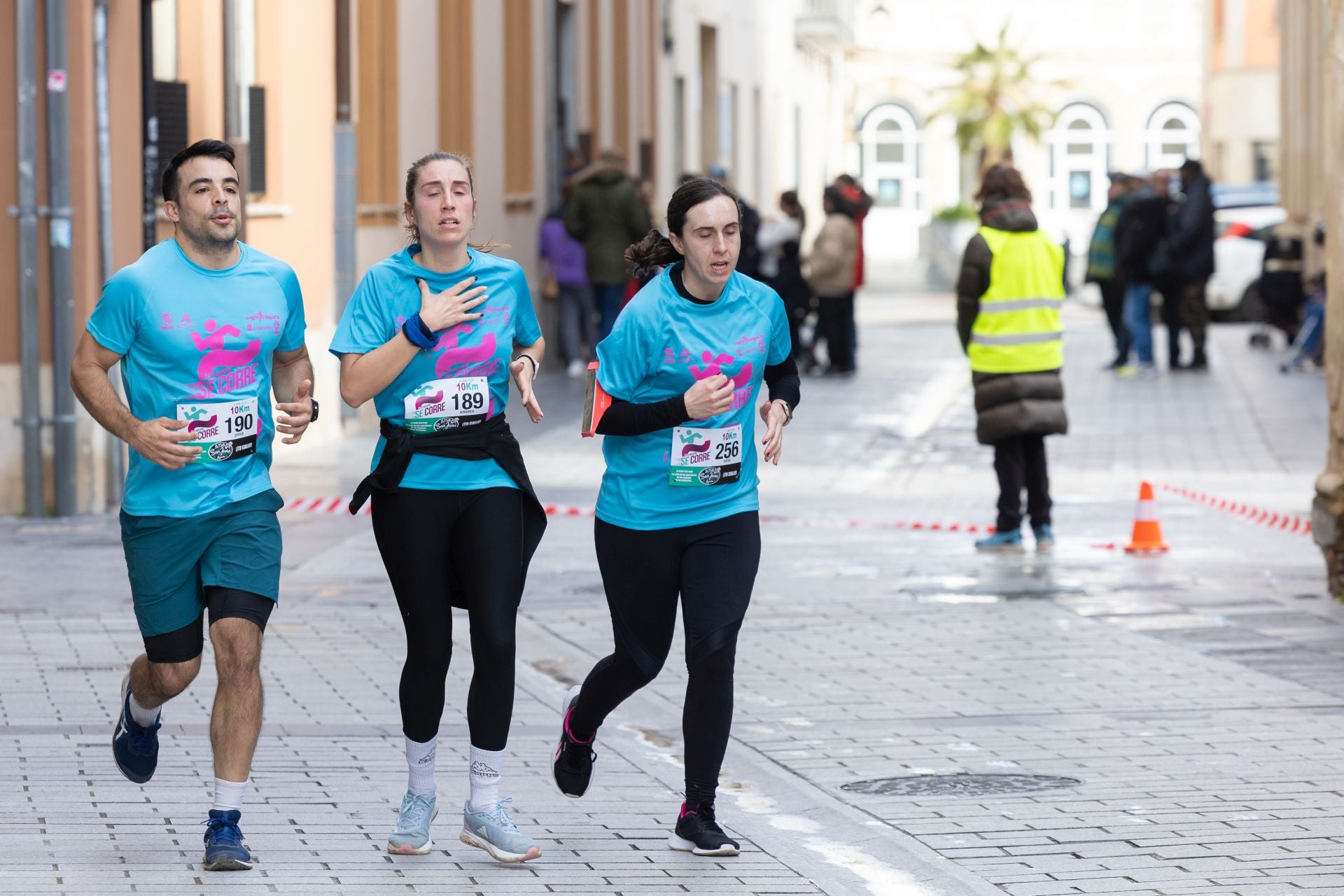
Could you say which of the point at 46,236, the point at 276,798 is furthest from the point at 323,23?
the point at 276,798

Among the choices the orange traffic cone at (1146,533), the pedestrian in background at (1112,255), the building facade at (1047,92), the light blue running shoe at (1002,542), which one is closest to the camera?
the orange traffic cone at (1146,533)

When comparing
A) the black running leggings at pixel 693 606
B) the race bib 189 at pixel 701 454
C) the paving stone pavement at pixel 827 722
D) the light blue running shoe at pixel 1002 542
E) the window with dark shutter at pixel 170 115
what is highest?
the window with dark shutter at pixel 170 115

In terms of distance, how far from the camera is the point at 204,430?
19.8ft

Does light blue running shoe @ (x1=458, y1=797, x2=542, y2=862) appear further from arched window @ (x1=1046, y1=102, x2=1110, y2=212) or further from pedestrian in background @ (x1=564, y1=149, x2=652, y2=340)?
arched window @ (x1=1046, y1=102, x2=1110, y2=212)

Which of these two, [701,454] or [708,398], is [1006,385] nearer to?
[701,454]

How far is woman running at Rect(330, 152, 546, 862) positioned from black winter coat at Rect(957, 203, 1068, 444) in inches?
236

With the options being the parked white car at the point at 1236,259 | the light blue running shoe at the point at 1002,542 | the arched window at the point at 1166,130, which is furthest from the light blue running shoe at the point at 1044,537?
the arched window at the point at 1166,130

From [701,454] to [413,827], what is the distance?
115 centimetres

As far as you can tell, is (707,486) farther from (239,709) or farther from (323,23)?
(323,23)

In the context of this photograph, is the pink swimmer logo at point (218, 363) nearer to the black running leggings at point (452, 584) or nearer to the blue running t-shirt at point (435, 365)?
the blue running t-shirt at point (435, 365)

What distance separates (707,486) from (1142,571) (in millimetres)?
5649

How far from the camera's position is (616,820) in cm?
666

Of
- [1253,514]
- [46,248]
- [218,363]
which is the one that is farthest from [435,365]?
[1253,514]

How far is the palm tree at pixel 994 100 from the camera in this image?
66.0 metres
